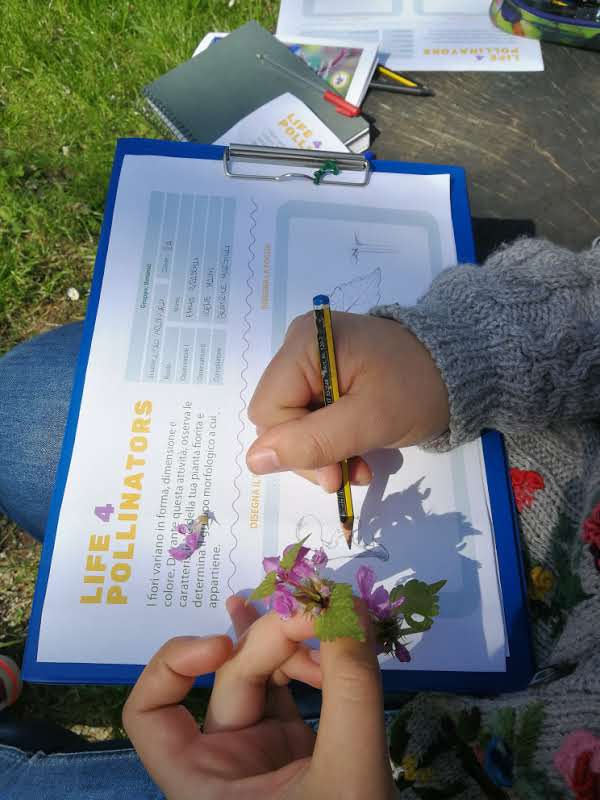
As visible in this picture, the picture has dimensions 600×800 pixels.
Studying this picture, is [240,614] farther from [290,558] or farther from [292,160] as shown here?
[292,160]

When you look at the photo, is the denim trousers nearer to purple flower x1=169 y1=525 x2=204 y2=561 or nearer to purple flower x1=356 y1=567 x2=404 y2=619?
purple flower x1=169 y1=525 x2=204 y2=561

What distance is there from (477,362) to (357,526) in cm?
21

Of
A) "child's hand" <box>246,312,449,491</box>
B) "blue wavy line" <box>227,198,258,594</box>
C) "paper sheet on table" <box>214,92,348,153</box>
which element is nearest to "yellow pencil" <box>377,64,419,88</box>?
"paper sheet on table" <box>214,92,348,153</box>

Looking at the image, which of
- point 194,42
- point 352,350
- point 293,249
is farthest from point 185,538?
point 194,42

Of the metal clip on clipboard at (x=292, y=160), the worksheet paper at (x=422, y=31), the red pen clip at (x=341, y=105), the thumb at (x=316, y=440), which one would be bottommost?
the thumb at (x=316, y=440)

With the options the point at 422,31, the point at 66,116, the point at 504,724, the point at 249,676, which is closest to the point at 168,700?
the point at 249,676

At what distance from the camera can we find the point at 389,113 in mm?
866

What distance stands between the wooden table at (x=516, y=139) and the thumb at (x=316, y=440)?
36cm

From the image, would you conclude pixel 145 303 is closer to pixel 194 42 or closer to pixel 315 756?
pixel 315 756

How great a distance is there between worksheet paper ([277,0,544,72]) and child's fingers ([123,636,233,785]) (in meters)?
0.79

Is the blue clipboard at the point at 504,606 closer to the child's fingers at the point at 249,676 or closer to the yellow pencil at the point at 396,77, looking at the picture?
the child's fingers at the point at 249,676

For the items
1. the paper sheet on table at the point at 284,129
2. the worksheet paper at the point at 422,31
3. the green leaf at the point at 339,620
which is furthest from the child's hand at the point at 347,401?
the worksheet paper at the point at 422,31

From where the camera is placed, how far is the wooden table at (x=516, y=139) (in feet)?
2.68

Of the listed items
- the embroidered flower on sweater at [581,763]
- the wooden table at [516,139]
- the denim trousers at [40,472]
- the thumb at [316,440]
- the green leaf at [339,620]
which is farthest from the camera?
the wooden table at [516,139]
